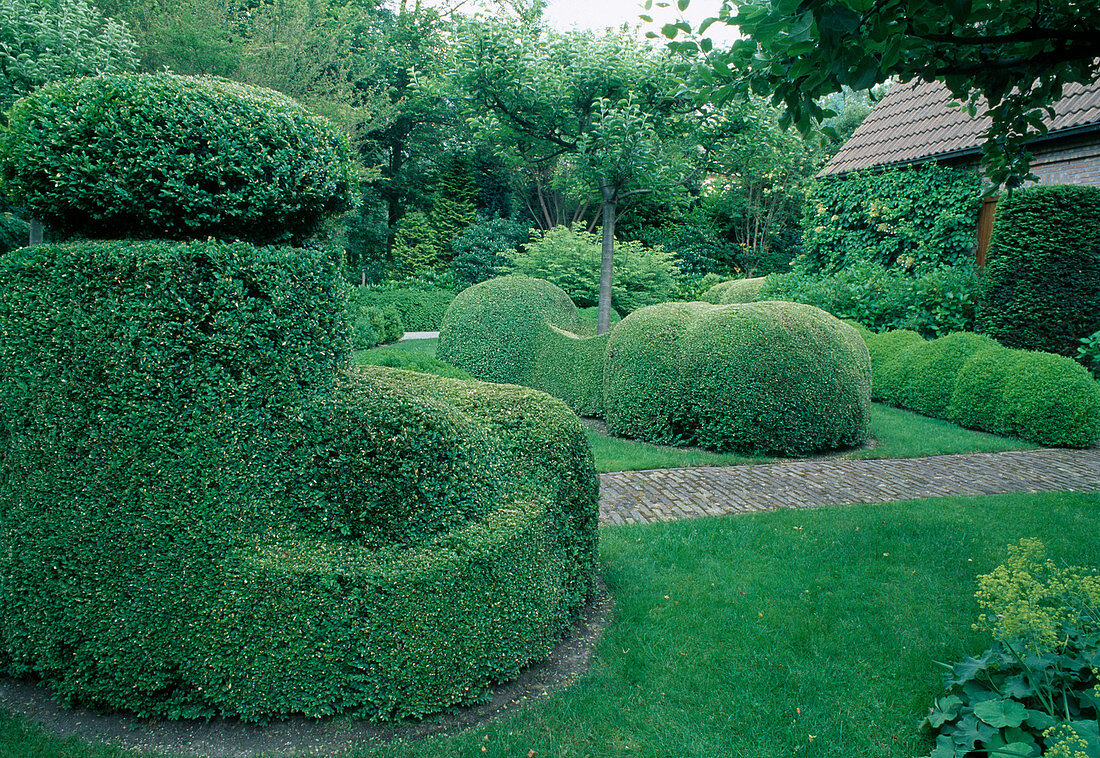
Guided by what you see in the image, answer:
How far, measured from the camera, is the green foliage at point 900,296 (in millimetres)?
11547

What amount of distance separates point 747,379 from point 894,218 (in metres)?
8.74

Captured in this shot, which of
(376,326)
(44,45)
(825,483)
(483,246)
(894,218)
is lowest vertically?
(376,326)

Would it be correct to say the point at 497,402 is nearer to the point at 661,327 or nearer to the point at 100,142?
the point at 100,142

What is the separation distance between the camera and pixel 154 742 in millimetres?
2656

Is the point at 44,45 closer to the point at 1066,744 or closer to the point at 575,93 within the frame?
the point at 575,93

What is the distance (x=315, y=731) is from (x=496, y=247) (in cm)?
2549

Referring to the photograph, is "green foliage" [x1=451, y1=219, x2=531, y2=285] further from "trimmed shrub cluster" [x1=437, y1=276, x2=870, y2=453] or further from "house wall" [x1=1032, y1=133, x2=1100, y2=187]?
"house wall" [x1=1032, y1=133, x2=1100, y2=187]

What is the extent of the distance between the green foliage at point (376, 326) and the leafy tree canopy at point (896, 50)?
1353 cm

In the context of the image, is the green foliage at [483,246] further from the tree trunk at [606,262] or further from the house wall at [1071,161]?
the house wall at [1071,161]

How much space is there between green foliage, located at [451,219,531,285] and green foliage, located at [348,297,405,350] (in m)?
5.81

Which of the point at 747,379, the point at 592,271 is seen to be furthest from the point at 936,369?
the point at 592,271

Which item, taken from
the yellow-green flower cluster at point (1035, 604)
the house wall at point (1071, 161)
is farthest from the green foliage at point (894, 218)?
the yellow-green flower cluster at point (1035, 604)

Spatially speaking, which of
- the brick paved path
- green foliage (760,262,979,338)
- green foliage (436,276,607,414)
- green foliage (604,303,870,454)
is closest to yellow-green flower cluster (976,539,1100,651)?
the brick paved path

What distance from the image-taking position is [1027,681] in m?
2.73
